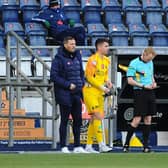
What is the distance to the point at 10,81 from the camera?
13.5 metres

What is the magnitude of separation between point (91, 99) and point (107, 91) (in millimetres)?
317

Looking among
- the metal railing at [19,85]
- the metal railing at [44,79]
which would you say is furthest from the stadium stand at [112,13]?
the metal railing at [19,85]

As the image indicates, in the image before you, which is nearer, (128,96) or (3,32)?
(128,96)

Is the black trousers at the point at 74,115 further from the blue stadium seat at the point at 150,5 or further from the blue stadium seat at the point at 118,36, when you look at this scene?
the blue stadium seat at the point at 150,5

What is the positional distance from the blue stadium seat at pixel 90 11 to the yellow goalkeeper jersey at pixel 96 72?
6893 mm

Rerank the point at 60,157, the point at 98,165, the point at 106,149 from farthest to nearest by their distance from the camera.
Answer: the point at 106,149 < the point at 60,157 < the point at 98,165

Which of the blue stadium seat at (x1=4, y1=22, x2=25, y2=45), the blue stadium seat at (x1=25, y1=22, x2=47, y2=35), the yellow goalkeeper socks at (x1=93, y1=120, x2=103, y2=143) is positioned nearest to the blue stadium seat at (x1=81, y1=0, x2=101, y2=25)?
the blue stadium seat at (x1=25, y1=22, x2=47, y2=35)

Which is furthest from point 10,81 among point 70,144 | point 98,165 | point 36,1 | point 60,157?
point 36,1

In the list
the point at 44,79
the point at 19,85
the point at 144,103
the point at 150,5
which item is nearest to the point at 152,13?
the point at 150,5

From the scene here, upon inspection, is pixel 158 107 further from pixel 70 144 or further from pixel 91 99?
pixel 91 99

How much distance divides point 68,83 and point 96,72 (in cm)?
72

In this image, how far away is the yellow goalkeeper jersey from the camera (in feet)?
39.2

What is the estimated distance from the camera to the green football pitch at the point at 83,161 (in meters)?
8.92

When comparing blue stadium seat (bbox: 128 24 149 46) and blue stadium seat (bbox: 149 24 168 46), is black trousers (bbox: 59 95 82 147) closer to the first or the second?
blue stadium seat (bbox: 128 24 149 46)
